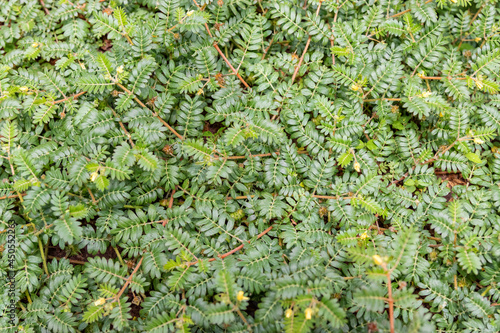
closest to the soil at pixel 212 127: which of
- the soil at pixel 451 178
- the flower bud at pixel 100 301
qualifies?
the flower bud at pixel 100 301

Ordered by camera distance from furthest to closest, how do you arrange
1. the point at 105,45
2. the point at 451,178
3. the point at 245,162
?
the point at 105,45, the point at 451,178, the point at 245,162

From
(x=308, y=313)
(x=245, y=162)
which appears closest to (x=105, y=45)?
(x=245, y=162)

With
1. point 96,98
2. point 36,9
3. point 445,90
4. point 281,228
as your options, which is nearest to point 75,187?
point 96,98

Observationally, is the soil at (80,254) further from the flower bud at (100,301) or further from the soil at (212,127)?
the soil at (212,127)

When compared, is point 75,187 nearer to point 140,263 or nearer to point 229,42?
point 140,263

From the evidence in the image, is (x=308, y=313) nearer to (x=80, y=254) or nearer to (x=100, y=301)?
(x=100, y=301)

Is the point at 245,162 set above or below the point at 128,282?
above

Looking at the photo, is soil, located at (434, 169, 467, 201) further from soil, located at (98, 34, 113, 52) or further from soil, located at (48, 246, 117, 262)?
soil, located at (98, 34, 113, 52)

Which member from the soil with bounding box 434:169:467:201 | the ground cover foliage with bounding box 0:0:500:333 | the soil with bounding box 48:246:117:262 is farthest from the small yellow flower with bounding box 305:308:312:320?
the soil with bounding box 434:169:467:201
